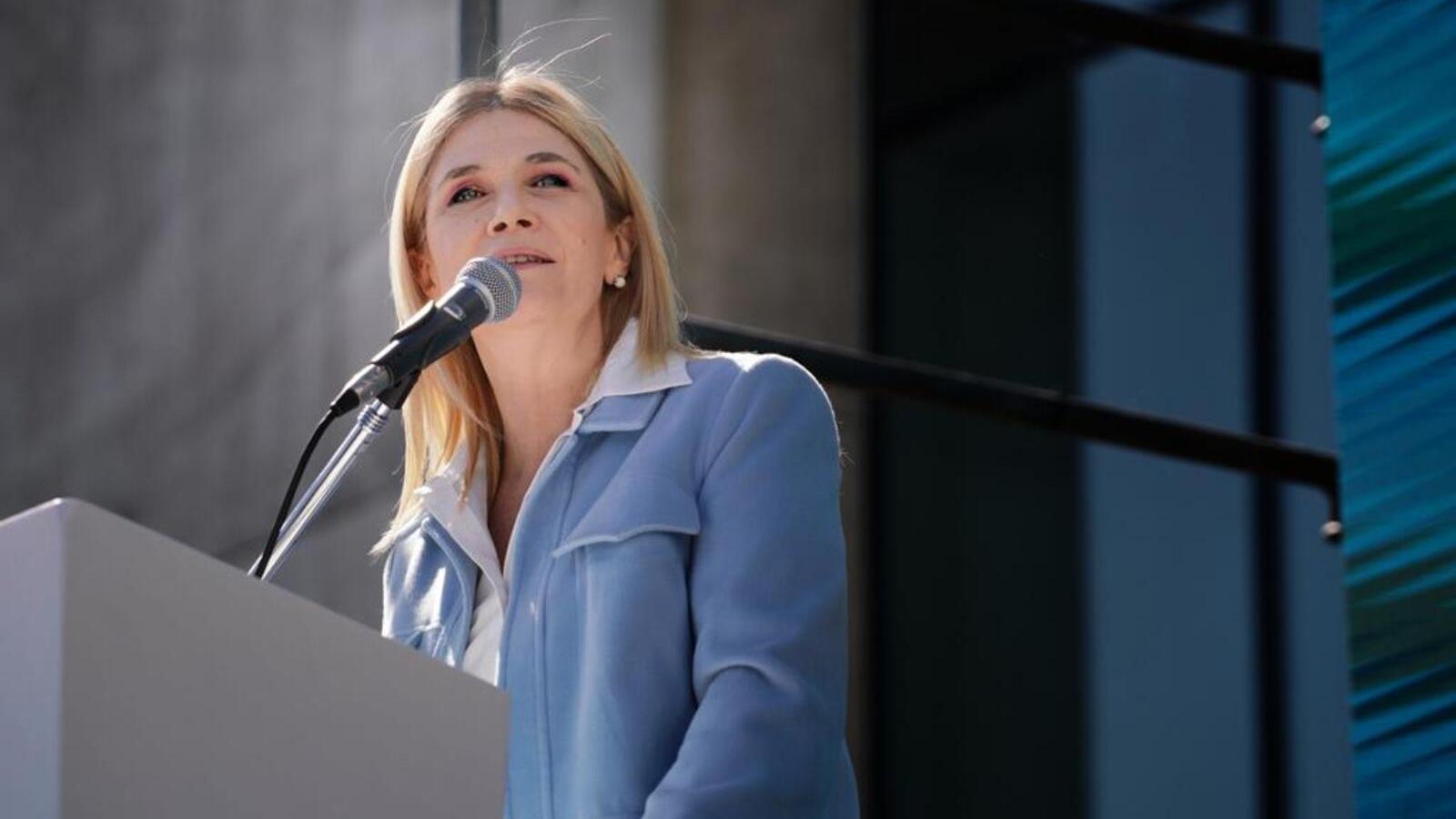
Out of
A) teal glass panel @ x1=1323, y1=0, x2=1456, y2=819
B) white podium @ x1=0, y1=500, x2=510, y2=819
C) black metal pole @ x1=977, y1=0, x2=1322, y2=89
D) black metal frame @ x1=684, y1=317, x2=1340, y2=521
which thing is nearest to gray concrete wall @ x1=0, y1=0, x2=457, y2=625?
black metal frame @ x1=684, y1=317, x2=1340, y2=521

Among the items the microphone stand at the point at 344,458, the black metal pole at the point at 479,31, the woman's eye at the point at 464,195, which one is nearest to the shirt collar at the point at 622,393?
the woman's eye at the point at 464,195

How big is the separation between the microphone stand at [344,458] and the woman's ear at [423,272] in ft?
1.76

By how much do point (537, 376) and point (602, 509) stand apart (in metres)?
0.26

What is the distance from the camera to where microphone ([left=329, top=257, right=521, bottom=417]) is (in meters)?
1.89

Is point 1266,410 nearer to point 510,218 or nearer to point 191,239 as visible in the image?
point 191,239

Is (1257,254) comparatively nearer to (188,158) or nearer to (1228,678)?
(1228,678)

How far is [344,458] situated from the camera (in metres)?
1.93

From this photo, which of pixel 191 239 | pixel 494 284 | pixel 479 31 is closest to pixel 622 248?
pixel 494 284

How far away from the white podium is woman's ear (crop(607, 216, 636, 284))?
0.92 meters

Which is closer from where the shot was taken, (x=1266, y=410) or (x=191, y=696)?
(x=191, y=696)

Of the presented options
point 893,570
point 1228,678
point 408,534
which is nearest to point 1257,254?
point 1228,678

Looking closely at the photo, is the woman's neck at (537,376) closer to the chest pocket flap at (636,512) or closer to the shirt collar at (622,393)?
the shirt collar at (622,393)

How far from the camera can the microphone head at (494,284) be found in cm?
205

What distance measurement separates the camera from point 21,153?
396cm
